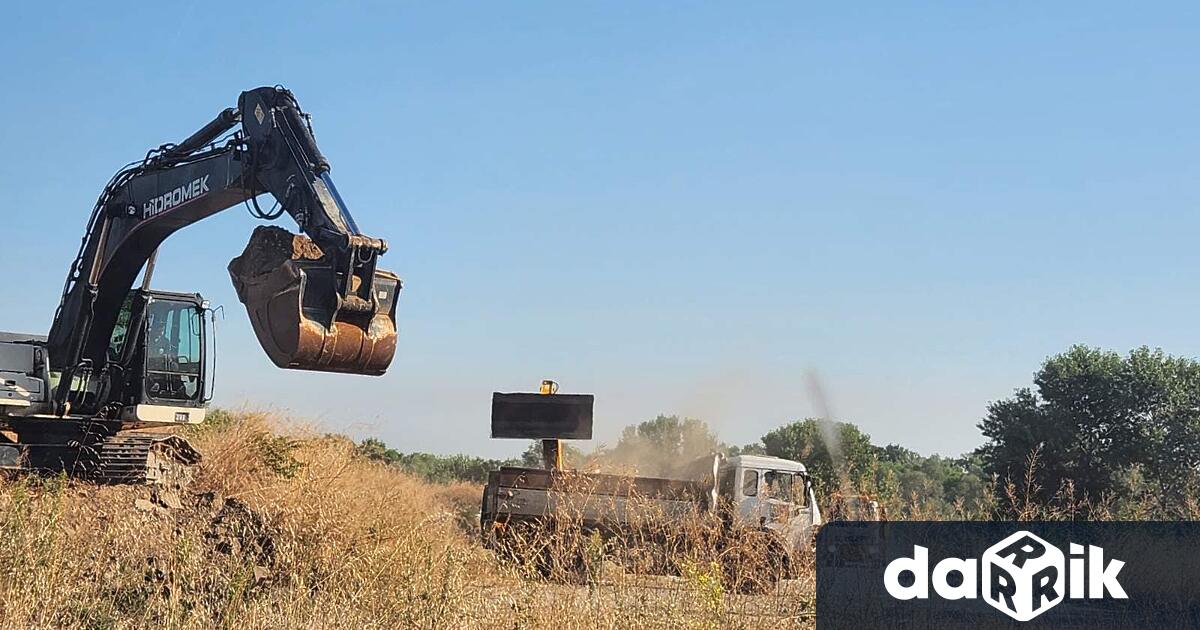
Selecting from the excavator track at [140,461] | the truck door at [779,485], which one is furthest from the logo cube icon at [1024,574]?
the excavator track at [140,461]

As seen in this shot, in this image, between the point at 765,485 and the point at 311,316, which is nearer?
the point at 311,316

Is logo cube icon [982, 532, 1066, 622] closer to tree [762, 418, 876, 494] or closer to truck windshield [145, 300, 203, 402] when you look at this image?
tree [762, 418, 876, 494]

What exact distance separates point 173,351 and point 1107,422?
29.6 m

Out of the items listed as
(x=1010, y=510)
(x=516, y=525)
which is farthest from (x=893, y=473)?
(x=516, y=525)

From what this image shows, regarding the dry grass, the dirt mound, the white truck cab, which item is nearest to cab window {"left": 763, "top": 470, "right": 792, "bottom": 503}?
the white truck cab

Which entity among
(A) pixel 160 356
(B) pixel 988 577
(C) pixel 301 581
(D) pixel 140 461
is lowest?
(C) pixel 301 581

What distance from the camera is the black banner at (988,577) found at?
8352mm

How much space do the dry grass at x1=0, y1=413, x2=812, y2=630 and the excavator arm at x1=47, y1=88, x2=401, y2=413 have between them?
176 cm

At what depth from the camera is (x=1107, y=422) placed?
3559cm

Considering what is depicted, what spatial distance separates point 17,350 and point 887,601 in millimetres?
12065

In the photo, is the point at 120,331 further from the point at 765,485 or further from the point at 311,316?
the point at 765,485

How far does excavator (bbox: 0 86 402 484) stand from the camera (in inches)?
514

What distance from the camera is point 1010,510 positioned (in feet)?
31.2

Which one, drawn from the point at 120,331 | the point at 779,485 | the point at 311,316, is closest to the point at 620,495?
the point at 779,485
